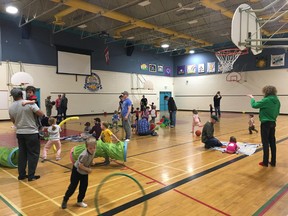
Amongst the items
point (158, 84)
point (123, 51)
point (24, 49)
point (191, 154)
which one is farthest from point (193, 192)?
point (158, 84)

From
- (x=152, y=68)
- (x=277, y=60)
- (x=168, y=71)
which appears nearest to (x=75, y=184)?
(x=277, y=60)

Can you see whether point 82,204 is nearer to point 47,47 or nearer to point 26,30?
point 26,30

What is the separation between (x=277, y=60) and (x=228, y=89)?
5201 millimetres

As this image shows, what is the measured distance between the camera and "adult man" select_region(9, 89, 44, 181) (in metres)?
4.70

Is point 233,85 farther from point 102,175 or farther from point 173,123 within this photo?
point 102,175

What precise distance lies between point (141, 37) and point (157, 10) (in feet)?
22.6

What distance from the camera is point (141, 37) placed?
2298 centimetres

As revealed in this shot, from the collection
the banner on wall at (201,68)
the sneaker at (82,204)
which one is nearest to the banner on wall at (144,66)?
the banner on wall at (201,68)

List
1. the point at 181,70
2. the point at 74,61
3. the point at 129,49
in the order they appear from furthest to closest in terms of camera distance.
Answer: the point at 181,70
the point at 129,49
the point at 74,61

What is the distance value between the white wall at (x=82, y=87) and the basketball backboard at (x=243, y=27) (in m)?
16.1

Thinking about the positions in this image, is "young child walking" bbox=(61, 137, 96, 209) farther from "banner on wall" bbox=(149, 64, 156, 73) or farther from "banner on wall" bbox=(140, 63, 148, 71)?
"banner on wall" bbox=(149, 64, 156, 73)

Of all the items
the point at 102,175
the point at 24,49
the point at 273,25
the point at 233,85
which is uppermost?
the point at 273,25

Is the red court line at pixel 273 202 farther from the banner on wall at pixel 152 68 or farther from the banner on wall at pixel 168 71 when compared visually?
the banner on wall at pixel 168 71

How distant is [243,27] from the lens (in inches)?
247
